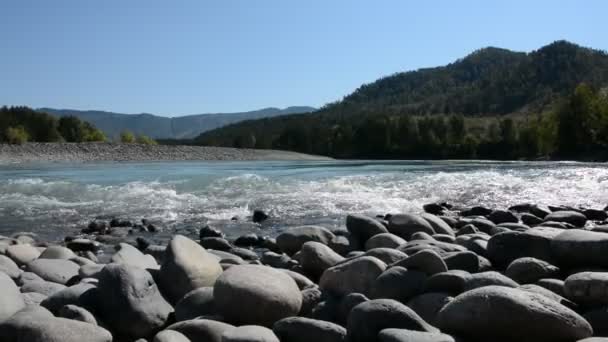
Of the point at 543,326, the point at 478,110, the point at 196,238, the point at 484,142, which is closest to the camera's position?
the point at 543,326

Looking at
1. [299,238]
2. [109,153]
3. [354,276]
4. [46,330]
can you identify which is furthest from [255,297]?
[109,153]

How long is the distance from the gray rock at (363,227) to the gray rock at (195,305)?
14.5ft

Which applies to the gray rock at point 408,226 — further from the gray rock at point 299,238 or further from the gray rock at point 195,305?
the gray rock at point 195,305

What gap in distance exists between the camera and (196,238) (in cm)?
1100

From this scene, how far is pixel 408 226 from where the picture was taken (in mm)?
9453

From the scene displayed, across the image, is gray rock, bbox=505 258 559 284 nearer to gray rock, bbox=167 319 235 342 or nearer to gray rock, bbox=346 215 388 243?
gray rock, bbox=167 319 235 342

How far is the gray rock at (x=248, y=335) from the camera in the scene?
3.94 m

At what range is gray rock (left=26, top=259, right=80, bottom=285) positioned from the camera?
22.5 feet

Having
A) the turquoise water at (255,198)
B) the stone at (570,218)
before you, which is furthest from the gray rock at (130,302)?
the stone at (570,218)

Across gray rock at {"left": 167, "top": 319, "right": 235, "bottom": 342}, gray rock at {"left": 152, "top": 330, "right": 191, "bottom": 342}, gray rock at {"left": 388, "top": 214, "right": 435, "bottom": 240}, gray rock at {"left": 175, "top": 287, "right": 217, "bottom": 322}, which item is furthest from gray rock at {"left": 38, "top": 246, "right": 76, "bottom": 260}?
gray rock at {"left": 388, "top": 214, "right": 435, "bottom": 240}

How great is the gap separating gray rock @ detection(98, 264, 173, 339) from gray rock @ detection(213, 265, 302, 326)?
Answer: 601 millimetres

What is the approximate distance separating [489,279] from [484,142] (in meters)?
89.8

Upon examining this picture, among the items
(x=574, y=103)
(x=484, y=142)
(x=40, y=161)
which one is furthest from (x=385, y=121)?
(x=40, y=161)

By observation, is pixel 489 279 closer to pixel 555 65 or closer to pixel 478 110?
pixel 478 110
